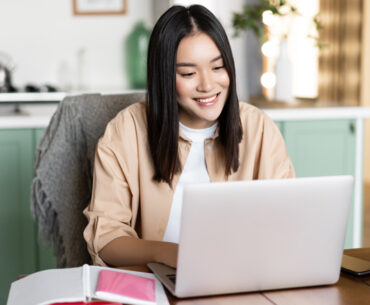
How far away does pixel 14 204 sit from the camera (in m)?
2.53

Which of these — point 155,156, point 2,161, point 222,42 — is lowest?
point 2,161

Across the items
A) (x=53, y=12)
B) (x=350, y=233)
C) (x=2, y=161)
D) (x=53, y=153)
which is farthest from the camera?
(x=53, y=12)

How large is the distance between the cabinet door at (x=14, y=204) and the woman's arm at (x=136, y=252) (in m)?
1.23

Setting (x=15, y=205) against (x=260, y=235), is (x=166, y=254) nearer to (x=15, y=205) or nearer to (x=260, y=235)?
(x=260, y=235)

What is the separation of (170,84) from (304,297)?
2.16 ft

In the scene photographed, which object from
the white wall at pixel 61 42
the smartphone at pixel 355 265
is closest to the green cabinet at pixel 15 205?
the smartphone at pixel 355 265

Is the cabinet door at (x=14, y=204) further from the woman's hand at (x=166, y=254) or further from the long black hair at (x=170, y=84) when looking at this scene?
the woman's hand at (x=166, y=254)

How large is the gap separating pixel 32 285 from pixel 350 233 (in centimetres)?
218

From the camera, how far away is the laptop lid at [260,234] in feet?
3.18

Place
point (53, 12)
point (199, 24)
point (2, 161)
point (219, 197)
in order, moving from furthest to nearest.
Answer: point (53, 12), point (2, 161), point (199, 24), point (219, 197)

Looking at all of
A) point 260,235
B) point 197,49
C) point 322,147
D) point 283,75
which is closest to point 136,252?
point 260,235

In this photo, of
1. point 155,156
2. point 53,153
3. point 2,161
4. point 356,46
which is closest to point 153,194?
point 155,156

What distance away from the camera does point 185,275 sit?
1.01 meters

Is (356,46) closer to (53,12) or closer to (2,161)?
(53,12)
